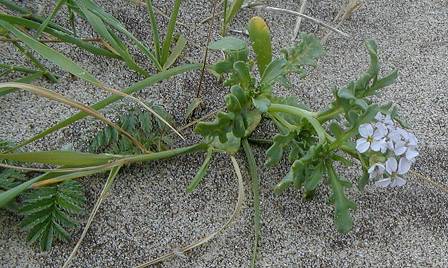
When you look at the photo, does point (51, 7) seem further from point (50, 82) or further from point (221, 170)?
point (221, 170)

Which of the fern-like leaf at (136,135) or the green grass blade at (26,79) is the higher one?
the green grass blade at (26,79)

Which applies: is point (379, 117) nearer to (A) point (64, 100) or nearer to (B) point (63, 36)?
(A) point (64, 100)

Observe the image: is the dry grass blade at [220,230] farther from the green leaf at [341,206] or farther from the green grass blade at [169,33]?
the green grass blade at [169,33]

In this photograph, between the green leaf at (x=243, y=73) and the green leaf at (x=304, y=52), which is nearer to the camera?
the green leaf at (x=243, y=73)

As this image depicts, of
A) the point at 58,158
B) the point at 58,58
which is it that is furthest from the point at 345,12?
the point at 58,158

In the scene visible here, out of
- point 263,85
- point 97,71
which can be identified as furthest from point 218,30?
point 263,85

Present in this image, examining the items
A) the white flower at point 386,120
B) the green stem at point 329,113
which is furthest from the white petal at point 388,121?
the green stem at point 329,113

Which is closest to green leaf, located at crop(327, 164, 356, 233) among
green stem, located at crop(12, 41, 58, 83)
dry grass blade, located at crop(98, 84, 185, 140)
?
dry grass blade, located at crop(98, 84, 185, 140)
